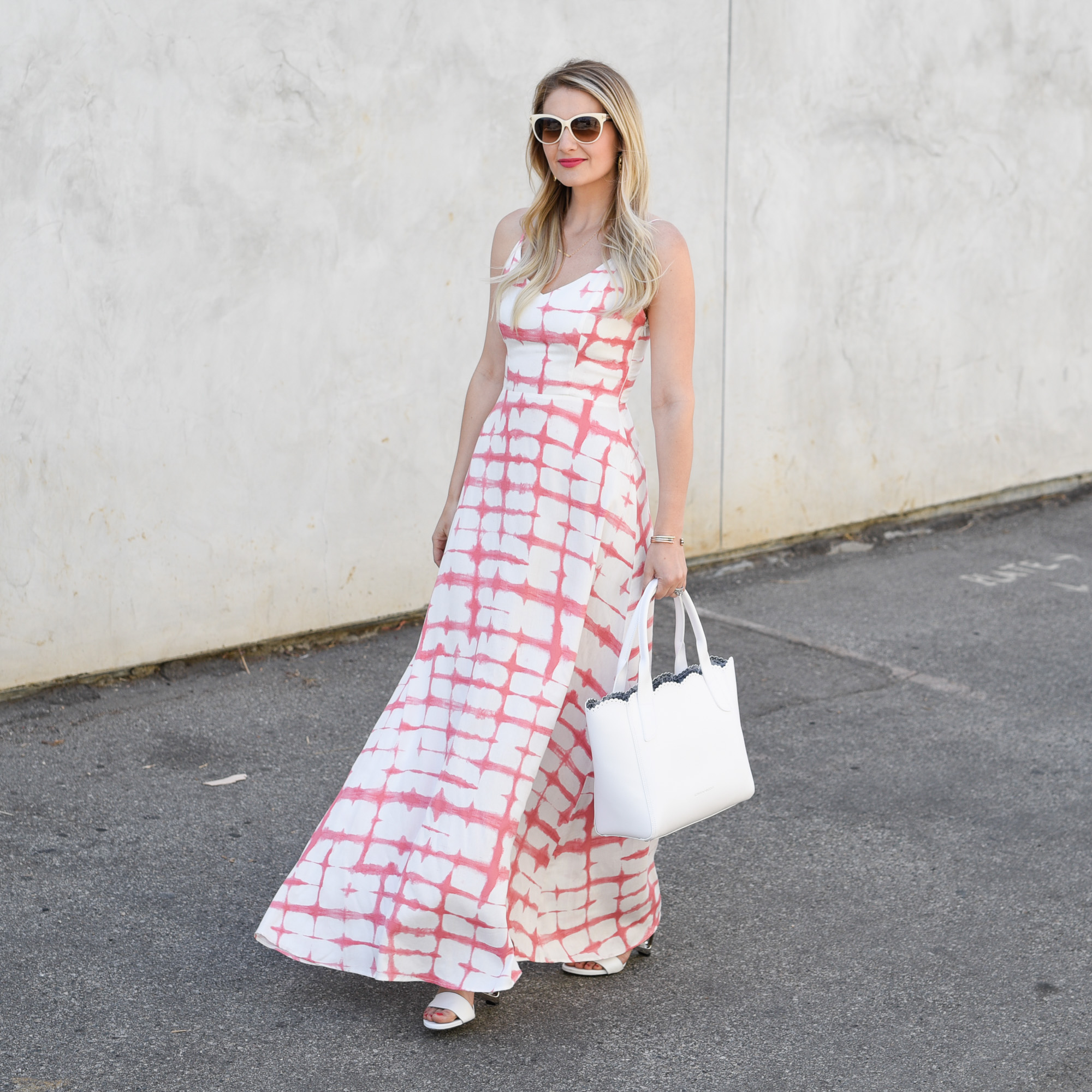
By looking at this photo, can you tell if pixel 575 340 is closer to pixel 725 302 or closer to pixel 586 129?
pixel 586 129

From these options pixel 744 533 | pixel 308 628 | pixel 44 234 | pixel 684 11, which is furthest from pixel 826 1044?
pixel 684 11

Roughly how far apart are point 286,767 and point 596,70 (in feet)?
7.88

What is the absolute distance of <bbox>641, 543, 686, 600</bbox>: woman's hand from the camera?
3.08 meters

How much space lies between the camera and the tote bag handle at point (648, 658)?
9.46 feet

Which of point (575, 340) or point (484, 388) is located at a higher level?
point (575, 340)

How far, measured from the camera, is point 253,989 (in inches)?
128

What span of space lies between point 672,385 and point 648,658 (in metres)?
0.59

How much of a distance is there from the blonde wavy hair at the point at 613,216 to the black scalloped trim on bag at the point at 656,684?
0.75 meters

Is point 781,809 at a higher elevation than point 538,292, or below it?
below

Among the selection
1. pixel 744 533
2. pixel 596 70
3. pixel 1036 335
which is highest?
pixel 596 70

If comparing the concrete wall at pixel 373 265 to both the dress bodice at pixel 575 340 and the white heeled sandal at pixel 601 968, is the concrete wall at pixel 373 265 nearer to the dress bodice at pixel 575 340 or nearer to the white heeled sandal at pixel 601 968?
the dress bodice at pixel 575 340

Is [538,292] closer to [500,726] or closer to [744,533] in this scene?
[500,726]

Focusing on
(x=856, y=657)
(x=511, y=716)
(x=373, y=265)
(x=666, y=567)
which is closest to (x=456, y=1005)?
(x=511, y=716)

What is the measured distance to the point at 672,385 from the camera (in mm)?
3074
